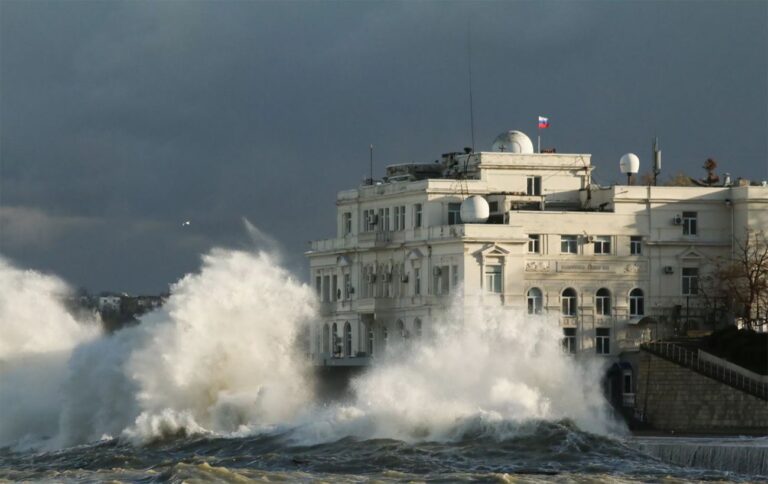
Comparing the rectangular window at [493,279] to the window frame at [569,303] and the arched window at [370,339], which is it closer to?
the window frame at [569,303]

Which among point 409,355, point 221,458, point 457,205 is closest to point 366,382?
point 409,355

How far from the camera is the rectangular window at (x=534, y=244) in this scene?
286 ft

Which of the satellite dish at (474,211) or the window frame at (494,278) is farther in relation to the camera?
the satellite dish at (474,211)

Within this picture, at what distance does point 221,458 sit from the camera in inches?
2657

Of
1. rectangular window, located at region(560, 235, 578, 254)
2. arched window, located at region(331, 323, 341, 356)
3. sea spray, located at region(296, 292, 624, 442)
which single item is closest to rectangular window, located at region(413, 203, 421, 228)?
rectangular window, located at region(560, 235, 578, 254)

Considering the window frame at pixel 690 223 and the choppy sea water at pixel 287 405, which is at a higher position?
the window frame at pixel 690 223

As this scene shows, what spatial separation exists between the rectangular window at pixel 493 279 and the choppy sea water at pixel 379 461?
1554cm

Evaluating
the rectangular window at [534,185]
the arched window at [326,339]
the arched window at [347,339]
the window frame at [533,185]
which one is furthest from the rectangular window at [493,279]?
the arched window at [326,339]

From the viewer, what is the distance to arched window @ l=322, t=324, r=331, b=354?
309 ft

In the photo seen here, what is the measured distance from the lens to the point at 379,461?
214ft

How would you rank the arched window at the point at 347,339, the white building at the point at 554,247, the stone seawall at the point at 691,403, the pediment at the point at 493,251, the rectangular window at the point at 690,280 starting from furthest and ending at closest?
the arched window at the point at 347,339, the rectangular window at the point at 690,280, the white building at the point at 554,247, the pediment at the point at 493,251, the stone seawall at the point at 691,403

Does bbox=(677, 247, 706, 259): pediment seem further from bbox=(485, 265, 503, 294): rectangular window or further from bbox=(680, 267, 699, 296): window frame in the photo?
bbox=(485, 265, 503, 294): rectangular window

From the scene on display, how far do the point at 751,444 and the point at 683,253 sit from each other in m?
23.3

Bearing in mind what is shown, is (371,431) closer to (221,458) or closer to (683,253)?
(221,458)
